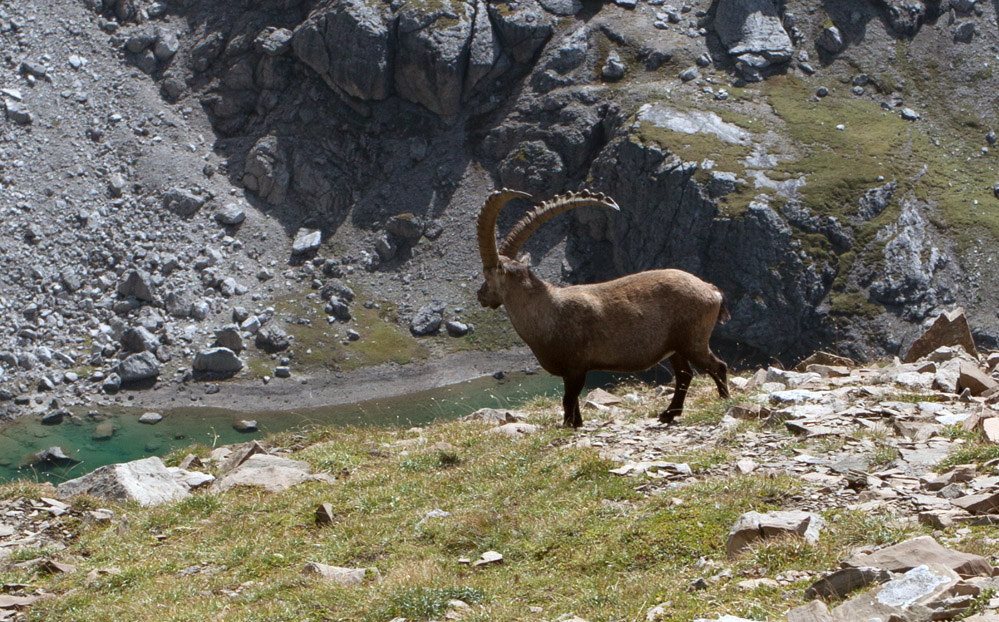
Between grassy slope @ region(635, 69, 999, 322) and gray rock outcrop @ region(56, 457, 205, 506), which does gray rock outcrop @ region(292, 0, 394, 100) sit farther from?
gray rock outcrop @ region(56, 457, 205, 506)

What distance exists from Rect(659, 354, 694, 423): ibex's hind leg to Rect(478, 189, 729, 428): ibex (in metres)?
0.02

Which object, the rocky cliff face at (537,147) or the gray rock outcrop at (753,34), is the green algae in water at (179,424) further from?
the gray rock outcrop at (753,34)

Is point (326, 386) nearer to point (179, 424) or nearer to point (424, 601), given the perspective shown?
point (179, 424)

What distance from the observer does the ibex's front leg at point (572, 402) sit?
54.3 ft

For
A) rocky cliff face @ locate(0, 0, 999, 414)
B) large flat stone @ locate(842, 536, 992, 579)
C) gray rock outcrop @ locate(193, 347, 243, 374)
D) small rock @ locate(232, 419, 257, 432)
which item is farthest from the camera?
rocky cliff face @ locate(0, 0, 999, 414)

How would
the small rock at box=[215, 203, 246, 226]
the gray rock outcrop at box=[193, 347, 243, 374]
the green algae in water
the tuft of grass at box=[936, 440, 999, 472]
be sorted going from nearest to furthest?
the tuft of grass at box=[936, 440, 999, 472]
the green algae in water
the gray rock outcrop at box=[193, 347, 243, 374]
the small rock at box=[215, 203, 246, 226]

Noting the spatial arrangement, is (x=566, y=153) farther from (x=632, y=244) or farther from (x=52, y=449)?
(x=52, y=449)

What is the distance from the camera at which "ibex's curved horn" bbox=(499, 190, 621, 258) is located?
17156 mm

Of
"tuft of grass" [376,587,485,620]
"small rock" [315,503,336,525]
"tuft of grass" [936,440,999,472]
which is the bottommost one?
"small rock" [315,503,336,525]

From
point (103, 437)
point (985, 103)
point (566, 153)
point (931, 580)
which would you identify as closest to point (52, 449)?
point (103, 437)

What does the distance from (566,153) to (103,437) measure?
51.2 metres

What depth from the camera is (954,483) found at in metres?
10.1

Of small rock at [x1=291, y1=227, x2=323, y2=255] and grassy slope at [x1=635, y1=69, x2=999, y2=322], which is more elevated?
grassy slope at [x1=635, y1=69, x2=999, y2=322]

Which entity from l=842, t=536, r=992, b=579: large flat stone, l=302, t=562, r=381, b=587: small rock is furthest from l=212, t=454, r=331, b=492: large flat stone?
l=842, t=536, r=992, b=579: large flat stone
